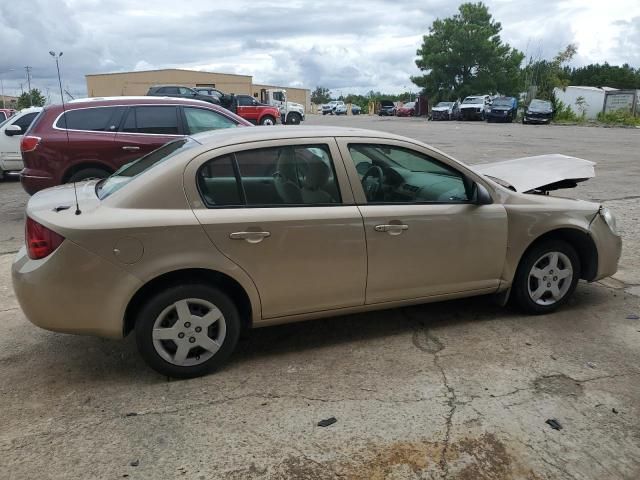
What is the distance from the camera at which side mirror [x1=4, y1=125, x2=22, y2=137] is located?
444 inches

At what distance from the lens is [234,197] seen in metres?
3.44

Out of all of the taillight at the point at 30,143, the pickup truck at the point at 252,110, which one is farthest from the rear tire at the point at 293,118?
the taillight at the point at 30,143

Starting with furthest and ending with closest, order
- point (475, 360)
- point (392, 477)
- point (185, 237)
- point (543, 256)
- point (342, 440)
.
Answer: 1. point (543, 256)
2. point (475, 360)
3. point (185, 237)
4. point (342, 440)
5. point (392, 477)

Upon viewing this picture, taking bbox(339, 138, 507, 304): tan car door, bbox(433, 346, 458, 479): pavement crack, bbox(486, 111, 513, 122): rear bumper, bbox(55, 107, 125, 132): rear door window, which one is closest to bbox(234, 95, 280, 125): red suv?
bbox(486, 111, 513, 122): rear bumper

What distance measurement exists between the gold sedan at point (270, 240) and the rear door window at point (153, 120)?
3.92m

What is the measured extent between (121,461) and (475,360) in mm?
2265

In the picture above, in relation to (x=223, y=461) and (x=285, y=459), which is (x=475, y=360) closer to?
(x=285, y=459)

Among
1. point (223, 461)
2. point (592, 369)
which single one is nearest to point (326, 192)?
point (223, 461)

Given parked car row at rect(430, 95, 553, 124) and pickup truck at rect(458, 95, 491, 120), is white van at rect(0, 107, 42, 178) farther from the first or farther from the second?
pickup truck at rect(458, 95, 491, 120)

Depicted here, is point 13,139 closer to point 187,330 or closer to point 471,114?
point 187,330

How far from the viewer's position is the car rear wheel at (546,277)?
4.28m

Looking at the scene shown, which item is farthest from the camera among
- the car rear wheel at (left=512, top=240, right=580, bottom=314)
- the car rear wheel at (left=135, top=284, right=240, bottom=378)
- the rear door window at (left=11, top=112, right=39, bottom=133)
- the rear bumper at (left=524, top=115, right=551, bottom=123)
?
the rear bumper at (left=524, top=115, right=551, bottom=123)

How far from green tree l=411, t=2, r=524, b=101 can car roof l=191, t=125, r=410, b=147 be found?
53882mm

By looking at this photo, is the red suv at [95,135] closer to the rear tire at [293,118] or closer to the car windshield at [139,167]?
the car windshield at [139,167]
